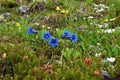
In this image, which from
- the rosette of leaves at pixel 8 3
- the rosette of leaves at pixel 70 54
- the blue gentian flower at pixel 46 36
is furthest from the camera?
the rosette of leaves at pixel 8 3

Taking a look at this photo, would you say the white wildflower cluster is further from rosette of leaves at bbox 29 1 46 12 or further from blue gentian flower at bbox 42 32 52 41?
blue gentian flower at bbox 42 32 52 41

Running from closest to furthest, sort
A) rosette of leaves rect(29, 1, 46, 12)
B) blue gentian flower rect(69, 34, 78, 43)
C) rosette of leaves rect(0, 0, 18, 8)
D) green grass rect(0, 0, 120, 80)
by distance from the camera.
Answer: green grass rect(0, 0, 120, 80) < blue gentian flower rect(69, 34, 78, 43) < rosette of leaves rect(29, 1, 46, 12) < rosette of leaves rect(0, 0, 18, 8)

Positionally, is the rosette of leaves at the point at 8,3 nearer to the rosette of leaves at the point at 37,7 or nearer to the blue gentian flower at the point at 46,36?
the rosette of leaves at the point at 37,7

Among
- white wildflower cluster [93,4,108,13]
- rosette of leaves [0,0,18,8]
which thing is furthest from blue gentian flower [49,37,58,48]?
rosette of leaves [0,0,18,8]

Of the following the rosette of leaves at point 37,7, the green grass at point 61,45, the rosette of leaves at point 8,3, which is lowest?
the rosette of leaves at point 8,3

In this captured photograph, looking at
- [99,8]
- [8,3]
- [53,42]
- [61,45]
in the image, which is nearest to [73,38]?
[61,45]

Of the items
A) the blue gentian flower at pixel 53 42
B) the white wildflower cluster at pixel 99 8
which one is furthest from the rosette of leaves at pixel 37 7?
the blue gentian flower at pixel 53 42

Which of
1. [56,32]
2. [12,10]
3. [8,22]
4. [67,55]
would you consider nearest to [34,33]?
[56,32]

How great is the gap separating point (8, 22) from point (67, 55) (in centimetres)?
265

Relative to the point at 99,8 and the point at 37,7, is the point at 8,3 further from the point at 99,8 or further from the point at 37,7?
the point at 99,8

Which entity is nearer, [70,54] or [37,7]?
[70,54]

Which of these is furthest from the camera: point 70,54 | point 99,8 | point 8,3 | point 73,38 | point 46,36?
point 8,3

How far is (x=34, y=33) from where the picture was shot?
→ 6.21m

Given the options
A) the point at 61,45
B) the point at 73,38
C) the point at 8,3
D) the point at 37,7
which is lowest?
the point at 8,3
